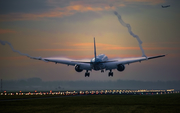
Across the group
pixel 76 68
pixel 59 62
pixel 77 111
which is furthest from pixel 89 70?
pixel 77 111

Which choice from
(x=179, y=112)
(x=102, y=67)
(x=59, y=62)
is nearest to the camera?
(x=179, y=112)

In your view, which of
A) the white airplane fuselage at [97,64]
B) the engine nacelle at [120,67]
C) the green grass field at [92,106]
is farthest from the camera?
the engine nacelle at [120,67]

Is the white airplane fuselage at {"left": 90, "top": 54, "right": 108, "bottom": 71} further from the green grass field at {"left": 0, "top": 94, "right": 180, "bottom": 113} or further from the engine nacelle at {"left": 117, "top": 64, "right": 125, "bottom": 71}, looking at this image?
the green grass field at {"left": 0, "top": 94, "right": 180, "bottom": 113}

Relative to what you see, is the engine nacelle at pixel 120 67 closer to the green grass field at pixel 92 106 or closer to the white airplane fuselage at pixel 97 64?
the white airplane fuselage at pixel 97 64

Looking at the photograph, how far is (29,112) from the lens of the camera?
180 ft

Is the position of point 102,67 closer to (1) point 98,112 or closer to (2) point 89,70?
(2) point 89,70

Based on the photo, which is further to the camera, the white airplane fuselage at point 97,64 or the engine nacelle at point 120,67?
the engine nacelle at point 120,67

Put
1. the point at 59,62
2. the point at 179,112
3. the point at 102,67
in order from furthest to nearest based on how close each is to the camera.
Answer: the point at 59,62
the point at 102,67
the point at 179,112

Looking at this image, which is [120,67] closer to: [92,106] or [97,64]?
[97,64]

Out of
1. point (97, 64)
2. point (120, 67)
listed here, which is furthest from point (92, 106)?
point (120, 67)

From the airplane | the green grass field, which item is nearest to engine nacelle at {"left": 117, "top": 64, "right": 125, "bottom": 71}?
the airplane

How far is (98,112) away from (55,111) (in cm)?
864

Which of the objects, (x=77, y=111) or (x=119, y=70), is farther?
(x=119, y=70)

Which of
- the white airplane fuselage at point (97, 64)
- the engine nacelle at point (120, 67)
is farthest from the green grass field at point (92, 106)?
the engine nacelle at point (120, 67)
